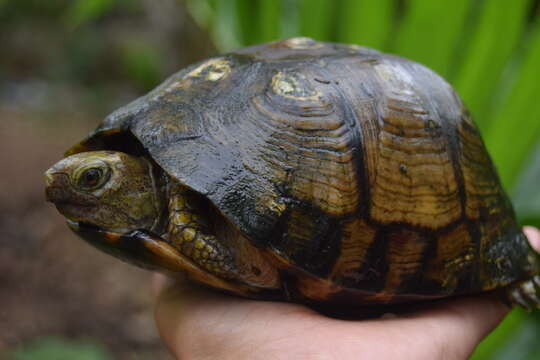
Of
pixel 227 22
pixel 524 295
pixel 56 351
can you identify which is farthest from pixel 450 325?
pixel 56 351

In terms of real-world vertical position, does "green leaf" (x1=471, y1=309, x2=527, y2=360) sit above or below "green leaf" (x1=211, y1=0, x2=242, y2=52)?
below

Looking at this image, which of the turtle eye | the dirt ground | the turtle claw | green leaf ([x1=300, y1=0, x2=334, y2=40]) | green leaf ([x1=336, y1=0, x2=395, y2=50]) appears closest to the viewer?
the turtle eye

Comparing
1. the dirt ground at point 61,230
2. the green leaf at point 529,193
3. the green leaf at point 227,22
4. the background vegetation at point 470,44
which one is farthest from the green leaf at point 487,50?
the dirt ground at point 61,230

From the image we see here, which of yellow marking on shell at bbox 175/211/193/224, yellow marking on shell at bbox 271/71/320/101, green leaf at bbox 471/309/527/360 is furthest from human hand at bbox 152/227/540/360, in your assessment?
green leaf at bbox 471/309/527/360

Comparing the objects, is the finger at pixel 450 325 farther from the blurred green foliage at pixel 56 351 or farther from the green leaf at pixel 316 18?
the blurred green foliage at pixel 56 351

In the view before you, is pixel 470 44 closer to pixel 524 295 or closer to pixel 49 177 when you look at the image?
pixel 524 295

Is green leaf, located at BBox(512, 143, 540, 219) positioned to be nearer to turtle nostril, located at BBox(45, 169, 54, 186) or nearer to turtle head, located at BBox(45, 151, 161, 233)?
turtle head, located at BBox(45, 151, 161, 233)

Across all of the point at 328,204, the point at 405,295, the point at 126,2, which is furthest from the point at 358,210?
the point at 126,2
